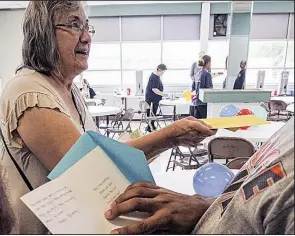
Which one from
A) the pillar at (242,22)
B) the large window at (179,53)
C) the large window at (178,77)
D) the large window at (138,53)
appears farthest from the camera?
the large window at (179,53)

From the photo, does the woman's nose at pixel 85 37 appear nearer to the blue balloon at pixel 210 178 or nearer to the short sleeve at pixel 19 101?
the short sleeve at pixel 19 101

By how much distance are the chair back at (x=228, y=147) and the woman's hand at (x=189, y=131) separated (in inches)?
54.6

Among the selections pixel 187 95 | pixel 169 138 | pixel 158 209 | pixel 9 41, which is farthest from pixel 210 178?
pixel 187 95

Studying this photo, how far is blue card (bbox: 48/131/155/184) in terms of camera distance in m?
0.33

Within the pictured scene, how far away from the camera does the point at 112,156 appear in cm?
36

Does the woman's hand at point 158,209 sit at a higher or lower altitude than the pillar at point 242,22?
lower

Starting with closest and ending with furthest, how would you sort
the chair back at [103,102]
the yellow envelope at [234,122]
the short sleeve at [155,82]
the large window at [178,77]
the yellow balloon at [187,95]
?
the yellow envelope at [234,122] → the short sleeve at [155,82] → the yellow balloon at [187,95] → the chair back at [103,102] → the large window at [178,77]

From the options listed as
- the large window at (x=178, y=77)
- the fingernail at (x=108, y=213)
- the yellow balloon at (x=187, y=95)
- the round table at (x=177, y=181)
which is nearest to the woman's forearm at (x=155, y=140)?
the fingernail at (x=108, y=213)

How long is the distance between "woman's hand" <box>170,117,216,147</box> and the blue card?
0.75 ft

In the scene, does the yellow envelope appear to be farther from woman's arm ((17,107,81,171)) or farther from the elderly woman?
woman's arm ((17,107,81,171))

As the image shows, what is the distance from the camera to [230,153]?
208cm

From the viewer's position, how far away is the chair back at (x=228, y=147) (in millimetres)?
1994

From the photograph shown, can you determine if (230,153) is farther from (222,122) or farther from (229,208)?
(229,208)

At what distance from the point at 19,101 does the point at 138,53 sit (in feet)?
21.0
